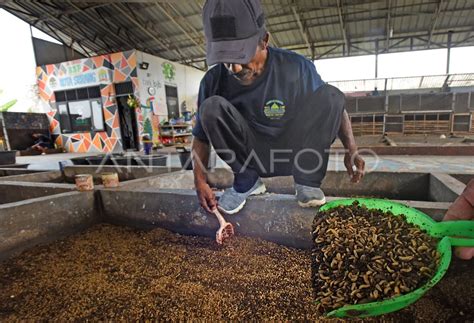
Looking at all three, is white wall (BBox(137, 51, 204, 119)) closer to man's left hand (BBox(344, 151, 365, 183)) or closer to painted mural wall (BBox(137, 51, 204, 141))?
painted mural wall (BBox(137, 51, 204, 141))

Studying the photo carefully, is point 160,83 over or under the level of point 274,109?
over

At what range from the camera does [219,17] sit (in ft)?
3.53

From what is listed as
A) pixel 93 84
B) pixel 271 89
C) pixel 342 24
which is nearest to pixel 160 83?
pixel 93 84

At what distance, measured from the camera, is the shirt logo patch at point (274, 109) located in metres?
1.43

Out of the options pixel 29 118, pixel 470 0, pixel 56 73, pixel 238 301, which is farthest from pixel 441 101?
pixel 29 118

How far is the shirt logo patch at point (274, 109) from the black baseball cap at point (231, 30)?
0.36m

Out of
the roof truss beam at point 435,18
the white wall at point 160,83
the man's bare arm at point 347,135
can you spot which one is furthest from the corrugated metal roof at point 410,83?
the man's bare arm at point 347,135

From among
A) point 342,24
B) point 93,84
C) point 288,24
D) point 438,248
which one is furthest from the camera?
point 288,24

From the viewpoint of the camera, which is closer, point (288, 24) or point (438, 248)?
point (438, 248)

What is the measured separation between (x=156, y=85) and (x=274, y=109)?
9989 millimetres

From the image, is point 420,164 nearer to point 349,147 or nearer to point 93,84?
point 349,147

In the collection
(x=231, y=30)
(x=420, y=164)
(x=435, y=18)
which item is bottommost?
(x=420, y=164)

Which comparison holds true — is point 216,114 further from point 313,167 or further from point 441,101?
point 441,101

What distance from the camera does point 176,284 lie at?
1.16 meters
